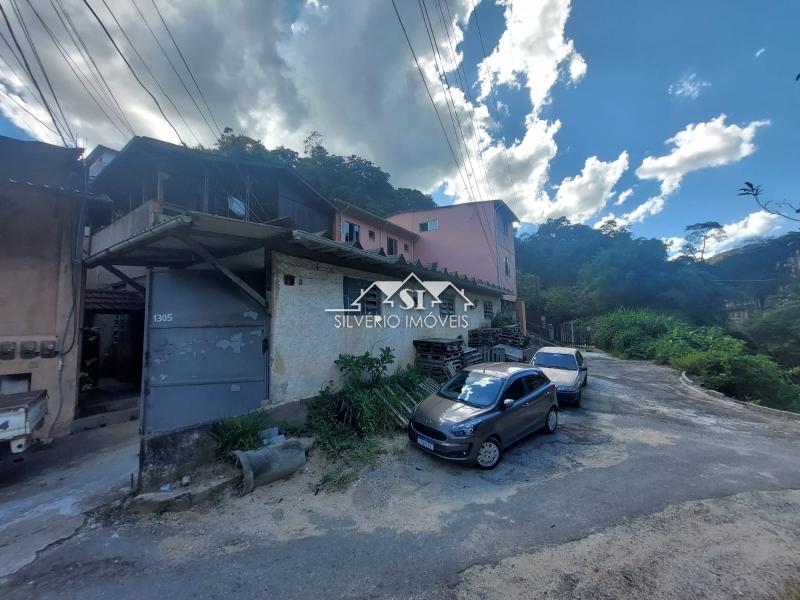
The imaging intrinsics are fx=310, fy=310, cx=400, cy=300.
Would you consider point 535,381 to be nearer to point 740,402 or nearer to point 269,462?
point 269,462

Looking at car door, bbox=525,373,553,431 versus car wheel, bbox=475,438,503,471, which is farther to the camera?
car door, bbox=525,373,553,431

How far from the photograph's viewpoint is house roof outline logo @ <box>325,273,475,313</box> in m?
7.80

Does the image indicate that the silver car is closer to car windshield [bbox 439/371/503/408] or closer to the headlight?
car windshield [bbox 439/371/503/408]

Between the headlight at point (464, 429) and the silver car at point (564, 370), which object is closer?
the headlight at point (464, 429)

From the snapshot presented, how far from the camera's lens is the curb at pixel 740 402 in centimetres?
760

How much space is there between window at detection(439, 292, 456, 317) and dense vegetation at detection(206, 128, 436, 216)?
12.5 metres

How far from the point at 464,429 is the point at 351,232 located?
13849mm

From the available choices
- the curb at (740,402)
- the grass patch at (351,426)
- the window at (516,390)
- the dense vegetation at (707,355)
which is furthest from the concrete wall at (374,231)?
the dense vegetation at (707,355)

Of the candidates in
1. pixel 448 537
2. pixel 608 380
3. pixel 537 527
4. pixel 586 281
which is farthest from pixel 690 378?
pixel 586 281

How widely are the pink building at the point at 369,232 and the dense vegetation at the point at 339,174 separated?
4514 millimetres

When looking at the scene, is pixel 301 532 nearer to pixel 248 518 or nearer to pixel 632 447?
pixel 248 518

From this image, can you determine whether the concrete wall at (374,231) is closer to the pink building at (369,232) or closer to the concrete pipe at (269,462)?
the pink building at (369,232)

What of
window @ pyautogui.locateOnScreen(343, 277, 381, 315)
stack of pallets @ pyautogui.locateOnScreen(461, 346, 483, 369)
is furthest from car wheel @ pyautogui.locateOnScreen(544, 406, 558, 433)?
window @ pyautogui.locateOnScreen(343, 277, 381, 315)

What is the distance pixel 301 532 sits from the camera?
3500mm
